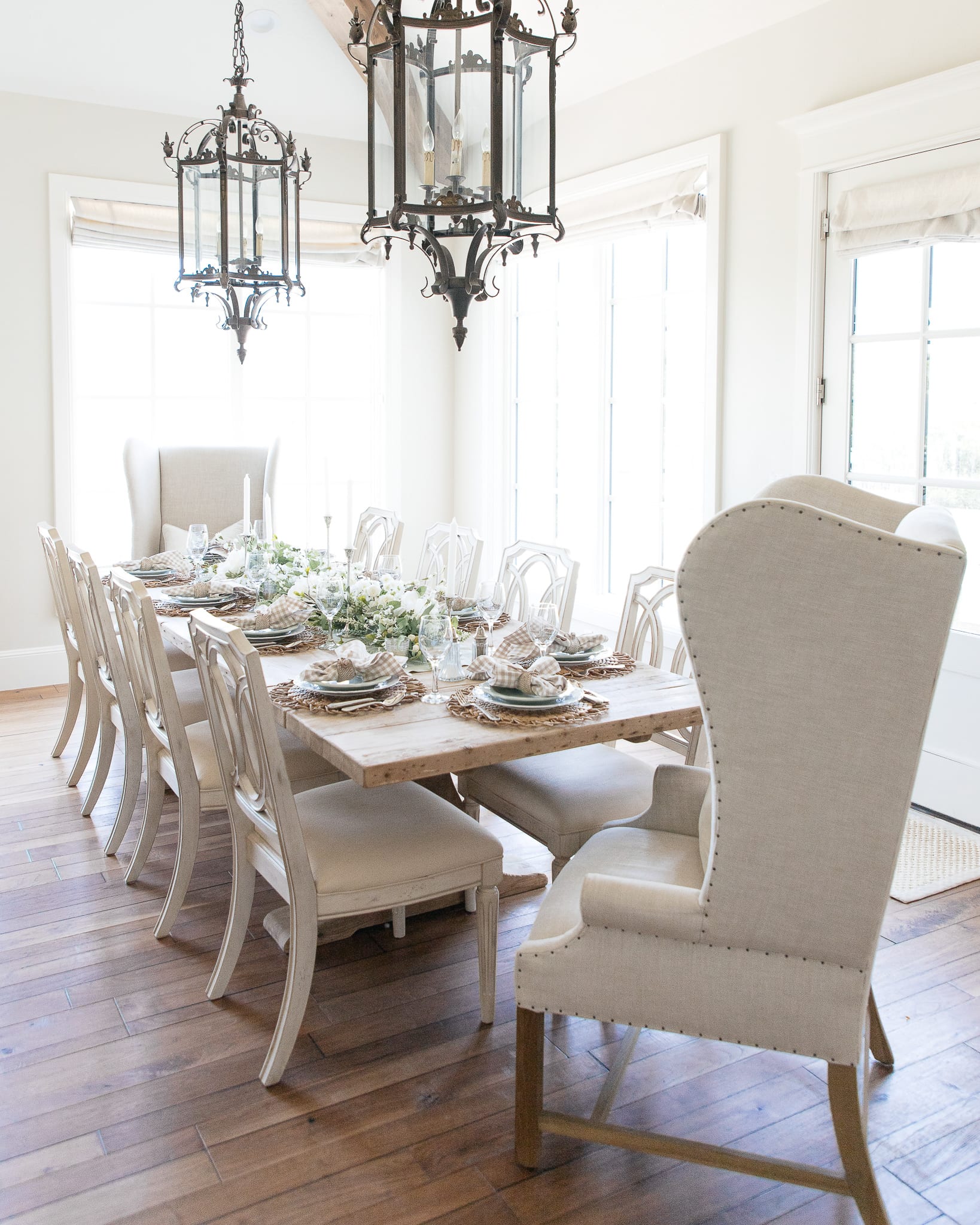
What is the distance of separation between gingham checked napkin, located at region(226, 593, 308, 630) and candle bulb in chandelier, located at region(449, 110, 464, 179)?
1.20 meters

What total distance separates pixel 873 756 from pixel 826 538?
0.32 metres

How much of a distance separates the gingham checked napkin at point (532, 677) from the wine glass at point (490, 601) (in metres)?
0.31

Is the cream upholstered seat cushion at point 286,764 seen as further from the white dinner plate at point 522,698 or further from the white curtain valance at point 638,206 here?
the white curtain valance at point 638,206

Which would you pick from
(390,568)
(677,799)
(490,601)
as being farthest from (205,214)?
(677,799)

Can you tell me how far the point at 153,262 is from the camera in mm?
5566

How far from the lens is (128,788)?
322 centimetres

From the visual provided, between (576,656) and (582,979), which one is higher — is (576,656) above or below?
above

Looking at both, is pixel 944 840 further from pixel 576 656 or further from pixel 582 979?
pixel 582 979

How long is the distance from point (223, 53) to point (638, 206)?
2.30 m

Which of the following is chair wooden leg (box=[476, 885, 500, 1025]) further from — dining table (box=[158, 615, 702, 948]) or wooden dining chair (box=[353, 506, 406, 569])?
wooden dining chair (box=[353, 506, 406, 569])

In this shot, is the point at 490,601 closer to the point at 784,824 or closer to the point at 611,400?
the point at 784,824

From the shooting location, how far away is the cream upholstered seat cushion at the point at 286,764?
2631mm

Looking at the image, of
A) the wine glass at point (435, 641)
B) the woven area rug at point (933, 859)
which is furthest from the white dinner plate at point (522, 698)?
the woven area rug at point (933, 859)

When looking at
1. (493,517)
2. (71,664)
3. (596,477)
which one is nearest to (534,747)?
(71,664)
